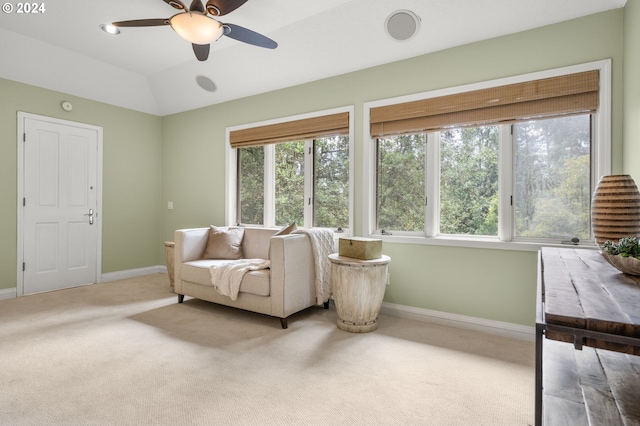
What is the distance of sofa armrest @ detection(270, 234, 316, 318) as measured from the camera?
3045 millimetres

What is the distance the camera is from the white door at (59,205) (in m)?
4.10

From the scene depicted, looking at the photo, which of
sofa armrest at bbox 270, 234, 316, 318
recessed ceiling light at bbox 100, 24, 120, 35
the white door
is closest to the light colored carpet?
sofa armrest at bbox 270, 234, 316, 318

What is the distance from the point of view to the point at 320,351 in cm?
256

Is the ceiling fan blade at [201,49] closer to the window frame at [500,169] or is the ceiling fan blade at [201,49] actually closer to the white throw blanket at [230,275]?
the window frame at [500,169]

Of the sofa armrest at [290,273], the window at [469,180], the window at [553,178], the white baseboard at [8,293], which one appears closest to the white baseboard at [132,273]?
the white baseboard at [8,293]

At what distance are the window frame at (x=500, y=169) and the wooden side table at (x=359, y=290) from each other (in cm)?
63

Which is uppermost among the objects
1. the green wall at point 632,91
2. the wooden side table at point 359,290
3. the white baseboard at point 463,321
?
the green wall at point 632,91

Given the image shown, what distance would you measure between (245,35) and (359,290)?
225 cm

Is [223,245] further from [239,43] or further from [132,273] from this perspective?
[239,43]

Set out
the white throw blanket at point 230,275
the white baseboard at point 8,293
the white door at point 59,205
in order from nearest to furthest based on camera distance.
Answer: the white throw blanket at point 230,275
the white baseboard at point 8,293
the white door at point 59,205

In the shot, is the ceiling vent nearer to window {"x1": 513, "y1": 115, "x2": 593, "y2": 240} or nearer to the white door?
window {"x1": 513, "y1": 115, "x2": 593, "y2": 240}

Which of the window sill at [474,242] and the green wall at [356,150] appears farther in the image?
the window sill at [474,242]

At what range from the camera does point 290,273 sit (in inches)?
123

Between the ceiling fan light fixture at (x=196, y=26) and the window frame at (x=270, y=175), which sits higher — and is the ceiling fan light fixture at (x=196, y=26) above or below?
above
